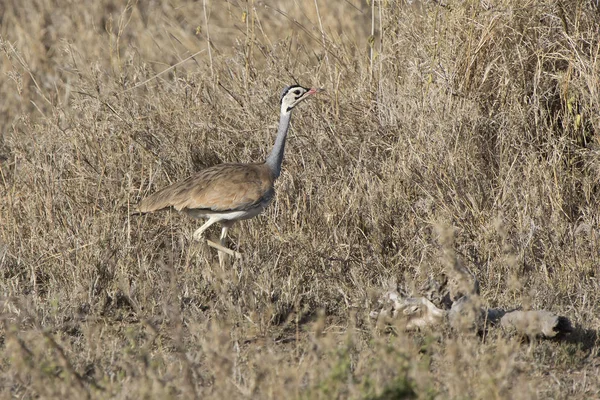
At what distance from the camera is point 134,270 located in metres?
5.34

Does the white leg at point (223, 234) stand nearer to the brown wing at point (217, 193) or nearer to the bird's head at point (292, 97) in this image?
the brown wing at point (217, 193)

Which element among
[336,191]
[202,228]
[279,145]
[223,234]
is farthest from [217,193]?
[336,191]

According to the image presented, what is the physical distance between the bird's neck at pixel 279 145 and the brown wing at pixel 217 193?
15 centimetres

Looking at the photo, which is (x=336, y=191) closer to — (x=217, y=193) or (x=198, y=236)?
(x=217, y=193)

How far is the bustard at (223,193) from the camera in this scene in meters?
5.47

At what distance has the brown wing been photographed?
17.9ft

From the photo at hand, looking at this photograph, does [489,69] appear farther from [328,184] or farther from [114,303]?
[114,303]

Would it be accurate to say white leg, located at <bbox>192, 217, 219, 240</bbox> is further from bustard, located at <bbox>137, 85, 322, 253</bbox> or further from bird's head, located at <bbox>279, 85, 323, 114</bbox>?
bird's head, located at <bbox>279, 85, 323, 114</bbox>

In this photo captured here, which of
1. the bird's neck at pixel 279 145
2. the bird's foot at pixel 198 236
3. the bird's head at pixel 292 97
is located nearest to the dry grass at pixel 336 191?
the bird's foot at pixel 198 236

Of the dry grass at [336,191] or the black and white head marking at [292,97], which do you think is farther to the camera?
the black and white head marking at [292,97]

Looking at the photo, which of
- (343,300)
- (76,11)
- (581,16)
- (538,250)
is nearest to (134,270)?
(343,300)

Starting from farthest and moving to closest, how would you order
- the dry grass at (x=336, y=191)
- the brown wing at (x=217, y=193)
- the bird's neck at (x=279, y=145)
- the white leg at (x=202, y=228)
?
the bird's neck at (x=279, y=145) < the white leg at (x=202, y=228) < the brown wing at (x=217, y=193) < the dry grass at (x=336, y=191)

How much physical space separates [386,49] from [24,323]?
10.5ft

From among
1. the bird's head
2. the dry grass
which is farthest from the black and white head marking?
the dry grass
